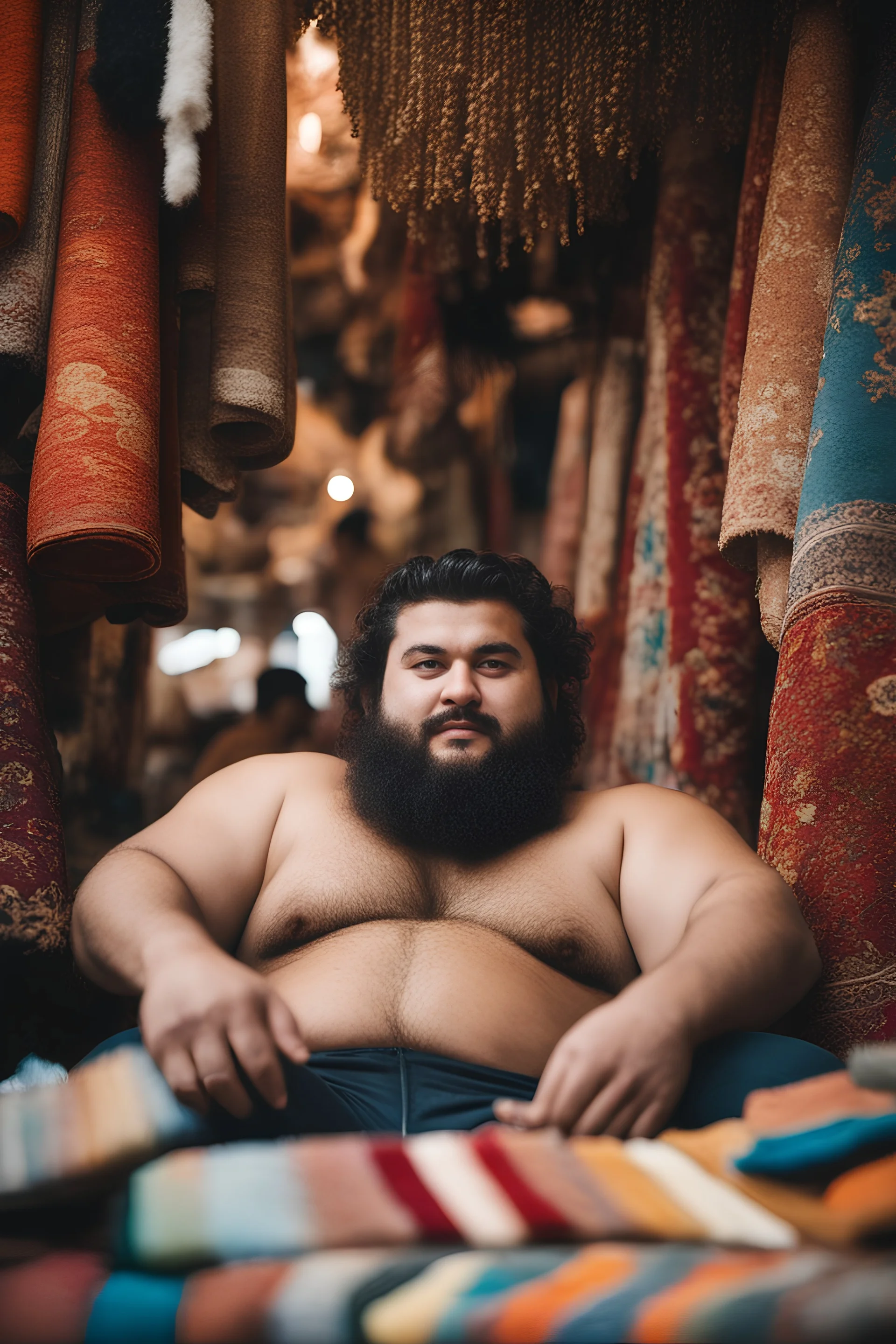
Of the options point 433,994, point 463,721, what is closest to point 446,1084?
point 433,994

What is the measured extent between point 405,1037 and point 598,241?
2.16 metres

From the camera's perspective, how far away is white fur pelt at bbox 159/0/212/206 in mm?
1541

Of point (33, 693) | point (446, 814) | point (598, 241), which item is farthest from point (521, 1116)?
point (598, 241)

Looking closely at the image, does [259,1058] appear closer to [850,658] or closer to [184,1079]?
[184,1079]

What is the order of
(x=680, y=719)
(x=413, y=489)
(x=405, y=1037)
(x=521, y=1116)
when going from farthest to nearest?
1. (x=413, y=489)
2. (x=680, y=719)
3. (x=405, y=1037)
4. (x=521, y=1116)

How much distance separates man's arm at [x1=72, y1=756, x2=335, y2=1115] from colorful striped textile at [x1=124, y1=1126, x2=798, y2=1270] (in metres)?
0.10

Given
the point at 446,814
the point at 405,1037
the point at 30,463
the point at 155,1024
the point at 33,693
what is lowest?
the point at 405,1037

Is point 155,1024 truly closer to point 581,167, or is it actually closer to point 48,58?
point 48,58

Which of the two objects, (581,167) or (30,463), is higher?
(581,167)

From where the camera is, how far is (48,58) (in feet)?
5.63

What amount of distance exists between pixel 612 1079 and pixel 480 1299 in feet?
1.08

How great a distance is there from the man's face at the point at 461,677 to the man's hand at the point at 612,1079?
24.5 inches

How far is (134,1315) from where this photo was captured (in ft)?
2.64

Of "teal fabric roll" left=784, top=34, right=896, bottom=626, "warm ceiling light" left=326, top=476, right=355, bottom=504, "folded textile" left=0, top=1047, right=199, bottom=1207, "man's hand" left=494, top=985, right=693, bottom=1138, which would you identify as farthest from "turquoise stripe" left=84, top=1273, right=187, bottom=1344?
"warm ceiling light" left=326, top=476, right=355, bottom=504
